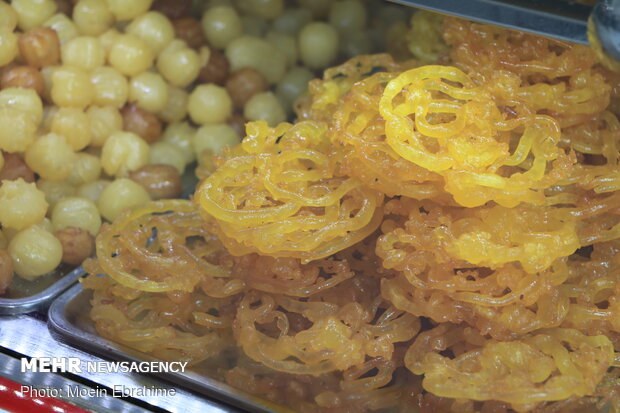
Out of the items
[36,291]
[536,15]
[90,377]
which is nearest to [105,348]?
[90,377]

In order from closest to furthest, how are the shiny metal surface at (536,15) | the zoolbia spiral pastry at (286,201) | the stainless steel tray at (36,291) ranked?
1. the shiny metal surface at (536,15)
2. the zoolbia spiral pastry at (286,201)
3. the stainless steel tray at (36,291)

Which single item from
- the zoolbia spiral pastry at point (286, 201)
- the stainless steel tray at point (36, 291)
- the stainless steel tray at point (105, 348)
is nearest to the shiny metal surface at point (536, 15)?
the zoolbia spiral pastry at point (286, 201)

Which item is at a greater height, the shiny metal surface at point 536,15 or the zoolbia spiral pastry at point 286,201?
the shiny metal surface at point 536,15

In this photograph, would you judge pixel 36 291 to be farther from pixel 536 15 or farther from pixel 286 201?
pixel 536 15

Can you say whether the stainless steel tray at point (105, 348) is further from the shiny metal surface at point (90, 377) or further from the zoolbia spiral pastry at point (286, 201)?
the zoolbia spiral pastry at point (286, 201)

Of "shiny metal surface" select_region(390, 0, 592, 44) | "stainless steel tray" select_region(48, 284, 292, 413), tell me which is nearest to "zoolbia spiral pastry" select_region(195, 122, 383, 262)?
"stainless steel tray" select_region(48, 284, 292, 413)
